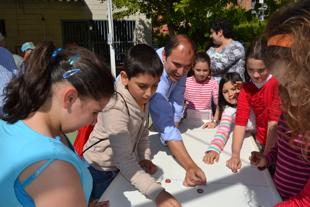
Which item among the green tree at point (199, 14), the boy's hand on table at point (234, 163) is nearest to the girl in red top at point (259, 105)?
the boy's hand on table at point (234, 163)

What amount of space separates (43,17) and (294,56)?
10.9 metres

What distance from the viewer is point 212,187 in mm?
1425

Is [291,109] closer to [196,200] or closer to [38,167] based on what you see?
[196,200]

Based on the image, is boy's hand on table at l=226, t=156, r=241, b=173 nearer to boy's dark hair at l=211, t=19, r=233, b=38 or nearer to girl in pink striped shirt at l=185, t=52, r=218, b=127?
girl in pink striped shirt at l=185, t=52, r=218, b=127

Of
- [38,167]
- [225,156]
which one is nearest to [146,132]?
[225,156]

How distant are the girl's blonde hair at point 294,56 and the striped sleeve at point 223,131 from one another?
861 mm

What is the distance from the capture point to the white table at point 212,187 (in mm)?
1297

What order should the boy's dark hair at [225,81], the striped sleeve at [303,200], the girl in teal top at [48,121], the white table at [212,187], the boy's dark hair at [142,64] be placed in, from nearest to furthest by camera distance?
the girl in teal top at [48,121]
the striped sleeve at [303,200]
the white table at [212,187]
the boy's dark hair at [142,64]
the boy's dark hair at [225,81]

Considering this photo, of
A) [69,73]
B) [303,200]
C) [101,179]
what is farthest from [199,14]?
[69,73]

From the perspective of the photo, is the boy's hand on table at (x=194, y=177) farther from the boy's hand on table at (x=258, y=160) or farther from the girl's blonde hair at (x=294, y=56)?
the girl's blonde hair at (x=294, y=56)

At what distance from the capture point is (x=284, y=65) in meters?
0.95

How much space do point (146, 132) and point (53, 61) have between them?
2.94 feet

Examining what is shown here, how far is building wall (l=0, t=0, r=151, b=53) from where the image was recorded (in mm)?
10180

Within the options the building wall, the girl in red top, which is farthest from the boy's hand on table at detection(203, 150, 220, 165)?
the building wall
